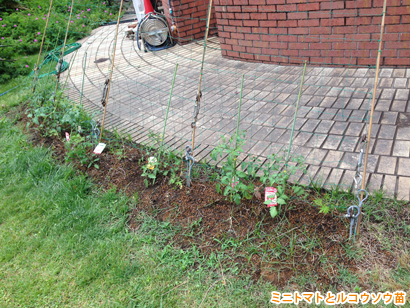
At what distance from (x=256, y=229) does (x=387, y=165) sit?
123cm

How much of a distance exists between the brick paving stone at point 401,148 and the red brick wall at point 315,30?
5.51 ft

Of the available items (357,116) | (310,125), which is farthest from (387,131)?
(310,125)

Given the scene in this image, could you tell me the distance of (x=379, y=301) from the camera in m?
1.90

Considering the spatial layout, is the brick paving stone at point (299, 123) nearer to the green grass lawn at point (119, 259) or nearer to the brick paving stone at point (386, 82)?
the brick paving stone at point (386, 82)

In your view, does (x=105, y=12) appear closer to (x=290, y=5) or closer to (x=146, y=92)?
(x=146, y=92)

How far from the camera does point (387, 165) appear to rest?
2693 millimetres

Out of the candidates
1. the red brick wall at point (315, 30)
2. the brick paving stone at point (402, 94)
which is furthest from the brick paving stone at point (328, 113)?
the red brick wall at point (315, 30)

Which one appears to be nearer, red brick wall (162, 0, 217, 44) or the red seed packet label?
the red seed packet label

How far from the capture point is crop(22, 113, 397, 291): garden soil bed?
7.00 ft

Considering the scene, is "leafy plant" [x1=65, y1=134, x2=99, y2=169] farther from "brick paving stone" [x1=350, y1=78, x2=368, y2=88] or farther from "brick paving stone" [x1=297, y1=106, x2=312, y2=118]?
"brick paving stone" [x1=350, y1=78, x2=368, y2=88]

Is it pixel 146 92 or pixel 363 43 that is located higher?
pixel 363 43

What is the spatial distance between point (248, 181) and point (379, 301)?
1243mm

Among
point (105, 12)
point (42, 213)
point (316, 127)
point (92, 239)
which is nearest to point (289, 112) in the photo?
point (316, 127)

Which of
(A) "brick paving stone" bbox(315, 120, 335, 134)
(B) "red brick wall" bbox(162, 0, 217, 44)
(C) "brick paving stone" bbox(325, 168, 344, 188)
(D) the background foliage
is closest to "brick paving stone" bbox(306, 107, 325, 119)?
(A) "brick paving stone" bbox(315, 120, 335, 134)
